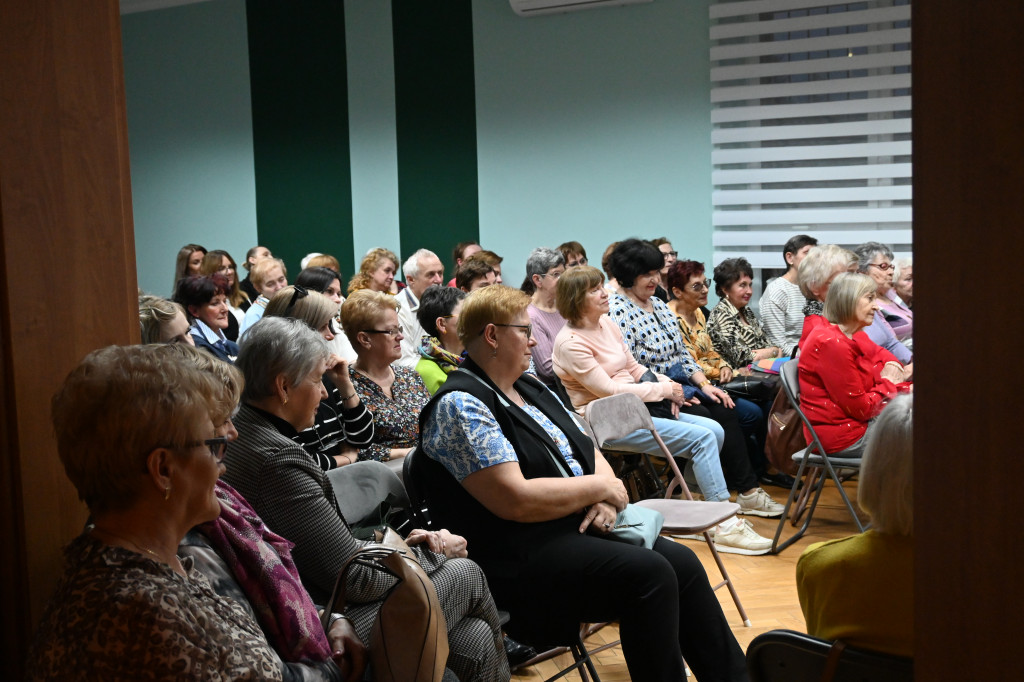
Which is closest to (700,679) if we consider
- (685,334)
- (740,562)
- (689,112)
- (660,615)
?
(660,615)

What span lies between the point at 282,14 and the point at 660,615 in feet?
28.9

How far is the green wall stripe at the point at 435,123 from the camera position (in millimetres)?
9086

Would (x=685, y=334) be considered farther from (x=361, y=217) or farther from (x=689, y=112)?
(x=361, y=217)

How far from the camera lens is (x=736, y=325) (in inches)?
238

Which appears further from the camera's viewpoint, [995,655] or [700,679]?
[700,679]

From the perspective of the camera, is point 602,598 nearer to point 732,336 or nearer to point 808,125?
point 732,336

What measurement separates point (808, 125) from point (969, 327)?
7493mm

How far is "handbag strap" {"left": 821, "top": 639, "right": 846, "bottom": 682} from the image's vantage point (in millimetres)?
1567

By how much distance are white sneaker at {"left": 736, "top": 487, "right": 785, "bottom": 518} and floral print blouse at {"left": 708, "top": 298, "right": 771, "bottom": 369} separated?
1.19 m

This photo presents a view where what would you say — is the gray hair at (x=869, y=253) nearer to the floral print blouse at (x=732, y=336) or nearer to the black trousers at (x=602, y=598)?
the floral print blouse at (x=732, y=336)

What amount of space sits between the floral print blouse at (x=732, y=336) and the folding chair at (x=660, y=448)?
2.00 meters

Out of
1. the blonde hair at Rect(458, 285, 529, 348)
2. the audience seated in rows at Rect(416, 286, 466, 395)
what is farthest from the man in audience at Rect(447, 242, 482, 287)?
the blonde hair at Rect(458, 285, 529, 348)

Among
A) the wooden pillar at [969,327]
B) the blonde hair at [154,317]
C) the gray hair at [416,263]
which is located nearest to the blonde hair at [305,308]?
the blonde hair at [154,317]

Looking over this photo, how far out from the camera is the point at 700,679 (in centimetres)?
266
